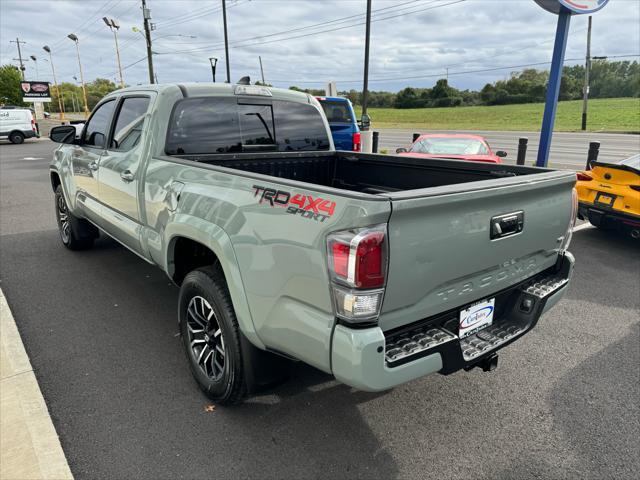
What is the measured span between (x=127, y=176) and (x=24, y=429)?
1899 mm

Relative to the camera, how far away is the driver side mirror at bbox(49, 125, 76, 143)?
4.88 metres

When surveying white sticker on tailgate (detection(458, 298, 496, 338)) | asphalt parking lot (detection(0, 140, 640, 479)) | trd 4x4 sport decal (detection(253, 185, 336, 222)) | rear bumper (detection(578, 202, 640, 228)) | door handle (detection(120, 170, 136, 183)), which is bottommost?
asphalt parking lot (detection(0, 140, 640, 479))

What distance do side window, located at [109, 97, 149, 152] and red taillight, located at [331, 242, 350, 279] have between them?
2395mm

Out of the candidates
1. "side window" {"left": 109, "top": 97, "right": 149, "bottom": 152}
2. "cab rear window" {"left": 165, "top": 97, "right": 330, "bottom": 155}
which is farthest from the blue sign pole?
"side window" {"left": 109, "top": 97, "right": 149, "bottom": 152}

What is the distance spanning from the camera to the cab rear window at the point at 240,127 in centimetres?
349

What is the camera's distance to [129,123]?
3.84 meters

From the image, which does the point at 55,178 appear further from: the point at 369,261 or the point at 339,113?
the point at 339,113

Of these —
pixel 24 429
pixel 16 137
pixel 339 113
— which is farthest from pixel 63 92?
pixel 24 429

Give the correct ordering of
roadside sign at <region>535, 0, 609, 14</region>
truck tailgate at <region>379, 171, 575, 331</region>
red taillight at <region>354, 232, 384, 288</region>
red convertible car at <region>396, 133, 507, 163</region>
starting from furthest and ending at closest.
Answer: red convertible car at <region>396, 133, 507, 163</region>
roadside sign at <region>535, 0, 609, 14</region>
truck tailgate at <region>379, 171, 575, 331</region>
red taillight at <region>354, 232, 384, 288</region>

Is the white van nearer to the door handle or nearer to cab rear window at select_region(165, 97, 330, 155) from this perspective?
the door handle

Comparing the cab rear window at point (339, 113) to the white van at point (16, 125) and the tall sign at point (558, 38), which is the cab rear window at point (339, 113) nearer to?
the tall sign at point (558, 38)

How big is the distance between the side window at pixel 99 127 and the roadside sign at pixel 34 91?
41.3 m

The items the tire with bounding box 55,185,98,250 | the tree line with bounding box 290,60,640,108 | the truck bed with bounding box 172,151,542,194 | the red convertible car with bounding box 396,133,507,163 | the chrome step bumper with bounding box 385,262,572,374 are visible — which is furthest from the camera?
the tree line with bounding box 290,60,640,108

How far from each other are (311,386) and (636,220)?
5.07 m
